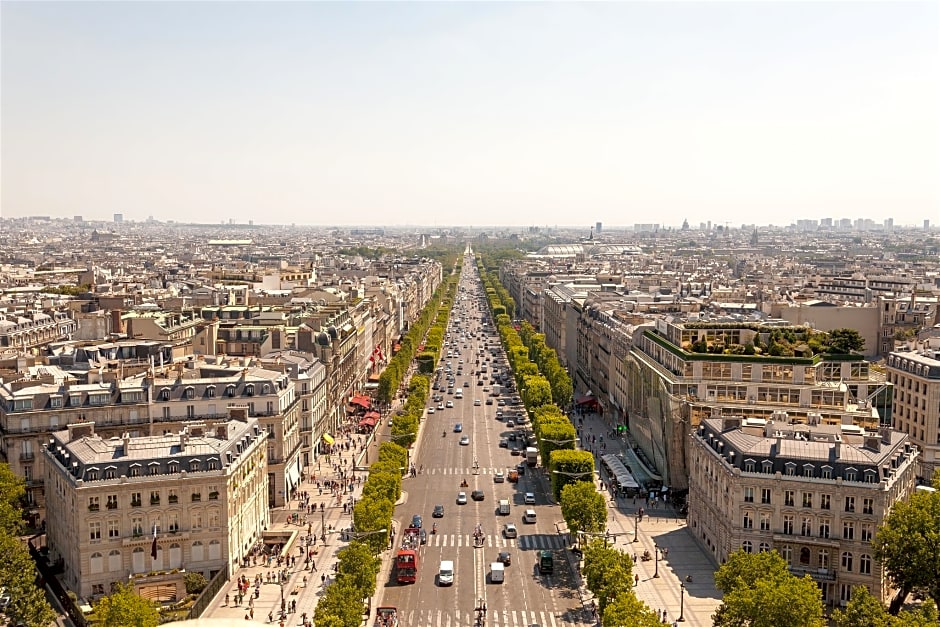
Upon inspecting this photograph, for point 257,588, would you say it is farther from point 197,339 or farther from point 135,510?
point 197,339

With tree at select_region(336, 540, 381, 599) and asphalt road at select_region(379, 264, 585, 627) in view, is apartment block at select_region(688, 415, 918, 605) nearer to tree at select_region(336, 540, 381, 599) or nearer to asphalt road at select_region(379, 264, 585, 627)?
asphalt road at select_region(379, 264, 585, 627)

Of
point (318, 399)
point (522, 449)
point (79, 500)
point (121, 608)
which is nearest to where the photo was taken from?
point (121, 608)

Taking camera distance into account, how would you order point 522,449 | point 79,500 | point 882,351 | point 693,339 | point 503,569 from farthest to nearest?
1. point 882,351
2. point 522,449
3. point 693,339
4. point 503,569
5. point 79,500

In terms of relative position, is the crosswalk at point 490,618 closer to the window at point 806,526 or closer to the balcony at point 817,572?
the balcony at point 817,572

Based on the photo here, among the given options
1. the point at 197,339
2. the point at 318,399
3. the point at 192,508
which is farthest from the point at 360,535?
the point at 197,339

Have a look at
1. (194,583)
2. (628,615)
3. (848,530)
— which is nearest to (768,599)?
(628,615)

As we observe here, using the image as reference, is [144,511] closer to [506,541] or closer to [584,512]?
[506,541]

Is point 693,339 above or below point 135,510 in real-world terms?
above
